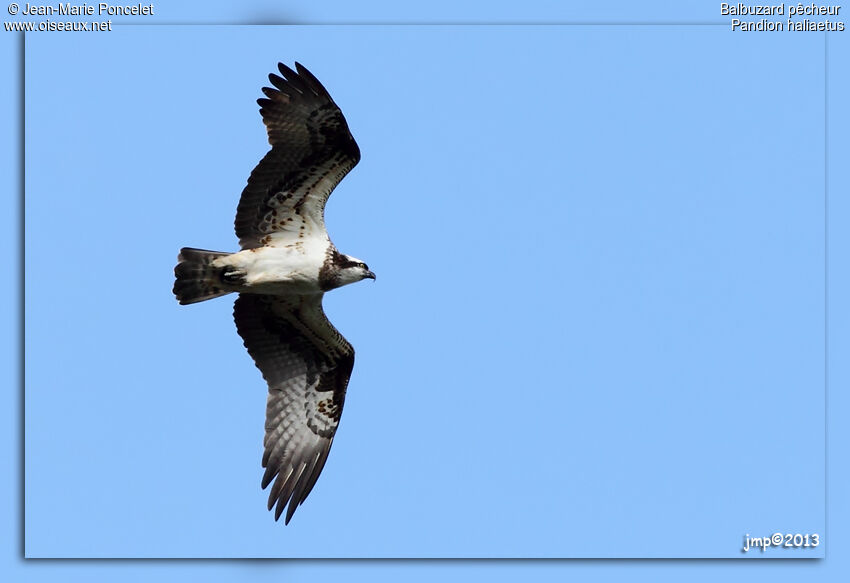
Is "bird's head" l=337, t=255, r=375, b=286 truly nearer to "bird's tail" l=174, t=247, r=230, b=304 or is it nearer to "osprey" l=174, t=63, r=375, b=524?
"osprey" l=174, t=63, r=375, b=524

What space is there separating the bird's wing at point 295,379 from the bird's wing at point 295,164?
794 mm

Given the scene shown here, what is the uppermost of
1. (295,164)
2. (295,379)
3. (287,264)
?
(295,164)

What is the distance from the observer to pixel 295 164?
42.6 feet

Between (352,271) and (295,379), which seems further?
(295,379)

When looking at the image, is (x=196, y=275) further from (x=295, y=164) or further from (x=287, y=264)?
(x=295, y=164)

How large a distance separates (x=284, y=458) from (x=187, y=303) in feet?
6.32

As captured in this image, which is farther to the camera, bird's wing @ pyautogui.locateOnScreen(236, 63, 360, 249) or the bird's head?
the bird's head

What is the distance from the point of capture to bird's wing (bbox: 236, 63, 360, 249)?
12.8 metres

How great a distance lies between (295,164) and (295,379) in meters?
2.35

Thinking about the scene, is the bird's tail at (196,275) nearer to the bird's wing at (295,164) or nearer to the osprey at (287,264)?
the osprey at (287,264)

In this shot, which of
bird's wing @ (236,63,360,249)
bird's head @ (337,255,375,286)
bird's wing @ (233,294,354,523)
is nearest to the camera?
bird's wing @ (236,63,360,249)

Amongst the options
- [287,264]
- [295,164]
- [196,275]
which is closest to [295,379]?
[287,264]

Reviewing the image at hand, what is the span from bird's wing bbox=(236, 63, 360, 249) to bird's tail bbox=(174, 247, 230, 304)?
1.30 ft

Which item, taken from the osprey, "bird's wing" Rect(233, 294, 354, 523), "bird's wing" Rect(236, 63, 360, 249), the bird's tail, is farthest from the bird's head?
the bird's tail
